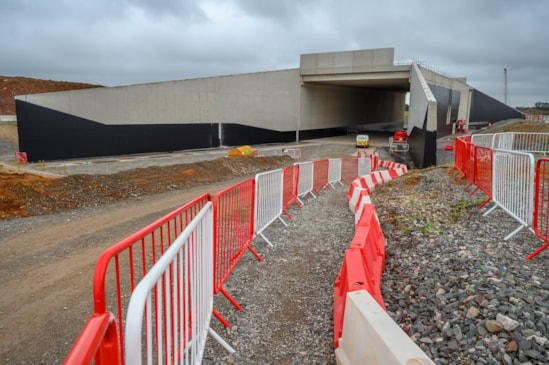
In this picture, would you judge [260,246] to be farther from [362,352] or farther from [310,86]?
[310,86]

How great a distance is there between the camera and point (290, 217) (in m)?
9.15

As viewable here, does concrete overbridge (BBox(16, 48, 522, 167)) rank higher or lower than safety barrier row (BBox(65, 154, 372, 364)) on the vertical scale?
higher

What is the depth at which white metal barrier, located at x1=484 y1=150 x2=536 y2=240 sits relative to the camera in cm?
550

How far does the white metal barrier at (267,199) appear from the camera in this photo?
7039mm

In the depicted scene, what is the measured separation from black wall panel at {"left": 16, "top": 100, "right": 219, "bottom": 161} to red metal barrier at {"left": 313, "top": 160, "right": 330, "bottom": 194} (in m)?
18.4

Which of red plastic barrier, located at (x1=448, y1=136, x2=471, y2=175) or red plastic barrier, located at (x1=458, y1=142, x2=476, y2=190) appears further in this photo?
red plastic barrier, located at (x1=448, y1=136, x2=471, y2=175)

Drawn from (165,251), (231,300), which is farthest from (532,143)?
(165,251)

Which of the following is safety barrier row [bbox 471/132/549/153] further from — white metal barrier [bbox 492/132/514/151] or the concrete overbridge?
the concrete overbridge

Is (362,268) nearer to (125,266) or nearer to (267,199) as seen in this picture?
(267,199)

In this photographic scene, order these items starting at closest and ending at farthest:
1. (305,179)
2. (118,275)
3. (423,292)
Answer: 1. (118,275)
2. (423,292)
3. (305,179)

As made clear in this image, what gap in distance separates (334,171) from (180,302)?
12.8 meters

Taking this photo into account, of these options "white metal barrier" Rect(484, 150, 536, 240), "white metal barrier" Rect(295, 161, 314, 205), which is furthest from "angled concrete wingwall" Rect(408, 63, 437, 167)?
"white metal barrier" Rect(484, 150, 536, 240)

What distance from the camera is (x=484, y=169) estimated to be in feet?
25.8

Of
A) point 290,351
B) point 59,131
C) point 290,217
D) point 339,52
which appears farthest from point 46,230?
point 339,52
